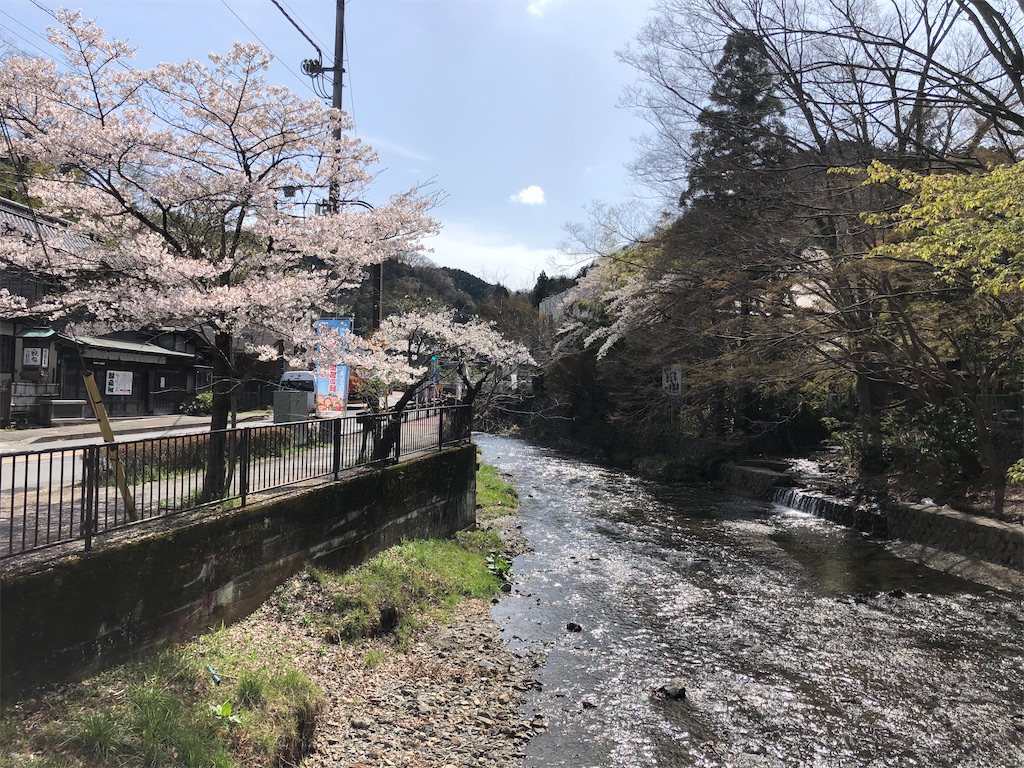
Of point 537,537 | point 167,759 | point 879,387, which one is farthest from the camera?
point 879,387

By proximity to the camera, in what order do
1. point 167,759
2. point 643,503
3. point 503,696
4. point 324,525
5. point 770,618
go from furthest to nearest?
point 643,503 → point 770,618 → point 324,525 → point 503,696 → point 167,759

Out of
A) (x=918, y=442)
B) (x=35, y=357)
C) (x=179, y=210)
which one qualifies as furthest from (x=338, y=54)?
(x=918, y=442)

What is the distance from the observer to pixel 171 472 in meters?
6.70

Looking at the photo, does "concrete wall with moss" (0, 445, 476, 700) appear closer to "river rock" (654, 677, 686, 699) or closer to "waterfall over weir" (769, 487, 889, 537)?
"river rock" (654, 677, 686, 699)

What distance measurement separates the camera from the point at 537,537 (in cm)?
1370

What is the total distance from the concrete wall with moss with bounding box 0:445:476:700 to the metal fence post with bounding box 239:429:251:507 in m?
0.31

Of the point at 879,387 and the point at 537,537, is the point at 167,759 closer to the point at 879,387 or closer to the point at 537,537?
the point at 537,537

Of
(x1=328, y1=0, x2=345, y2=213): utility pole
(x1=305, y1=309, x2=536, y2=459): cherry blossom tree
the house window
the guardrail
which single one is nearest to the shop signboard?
the house window

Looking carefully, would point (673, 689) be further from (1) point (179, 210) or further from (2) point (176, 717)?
(1) point (179, 210)

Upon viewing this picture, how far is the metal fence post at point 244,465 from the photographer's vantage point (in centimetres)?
646

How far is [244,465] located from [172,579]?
1543 millimetres

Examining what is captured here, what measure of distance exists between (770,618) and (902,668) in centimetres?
182

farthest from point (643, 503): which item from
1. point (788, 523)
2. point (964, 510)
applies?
point (964, 510)

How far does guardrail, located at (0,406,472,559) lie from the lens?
4.68 meters
